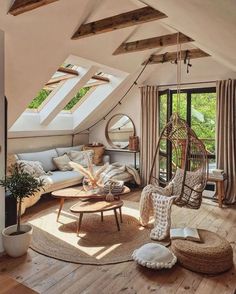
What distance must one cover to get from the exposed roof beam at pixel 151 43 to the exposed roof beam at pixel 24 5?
6.21 feet

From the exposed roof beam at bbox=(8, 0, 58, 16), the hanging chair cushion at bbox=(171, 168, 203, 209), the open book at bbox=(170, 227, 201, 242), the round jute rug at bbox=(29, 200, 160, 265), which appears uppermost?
the exposed roof beam at bbox=(8, 0, 58, 16)

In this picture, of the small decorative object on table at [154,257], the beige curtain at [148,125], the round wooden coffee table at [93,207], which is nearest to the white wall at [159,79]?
the beige curtain at [148,125]

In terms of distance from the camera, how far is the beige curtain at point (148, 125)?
5215mm

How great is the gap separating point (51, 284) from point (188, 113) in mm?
3814

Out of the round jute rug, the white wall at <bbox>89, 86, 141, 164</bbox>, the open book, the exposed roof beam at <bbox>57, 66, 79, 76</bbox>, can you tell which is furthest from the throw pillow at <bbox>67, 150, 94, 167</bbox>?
the open book

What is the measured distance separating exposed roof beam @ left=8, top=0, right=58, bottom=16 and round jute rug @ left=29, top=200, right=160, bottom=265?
8.14ft

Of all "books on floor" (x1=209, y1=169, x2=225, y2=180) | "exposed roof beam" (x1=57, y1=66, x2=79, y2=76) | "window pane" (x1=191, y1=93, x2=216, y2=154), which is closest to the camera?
"exposed roof beam" (x1=57, y1=66, x2=79, y2=76)

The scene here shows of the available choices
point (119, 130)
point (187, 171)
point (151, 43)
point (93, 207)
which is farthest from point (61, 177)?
point (151, 43)

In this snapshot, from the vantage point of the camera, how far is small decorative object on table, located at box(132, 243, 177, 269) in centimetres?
249

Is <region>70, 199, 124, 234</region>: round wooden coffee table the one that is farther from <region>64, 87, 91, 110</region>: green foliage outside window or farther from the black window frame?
<region>64, 87, 91, 110</region>: green foliage outside window

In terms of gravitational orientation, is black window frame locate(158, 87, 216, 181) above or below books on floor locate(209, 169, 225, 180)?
above

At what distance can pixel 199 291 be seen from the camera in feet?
7.33

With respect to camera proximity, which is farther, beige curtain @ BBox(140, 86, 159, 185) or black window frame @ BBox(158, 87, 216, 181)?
beige curtain @ BBox(140, 86, 159, 185)

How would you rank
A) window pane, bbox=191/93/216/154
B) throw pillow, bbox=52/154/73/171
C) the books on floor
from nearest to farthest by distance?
the books on floor < window pane, bbox=191/93/216/154 < throw pillow, bbox=52/154/73/171
